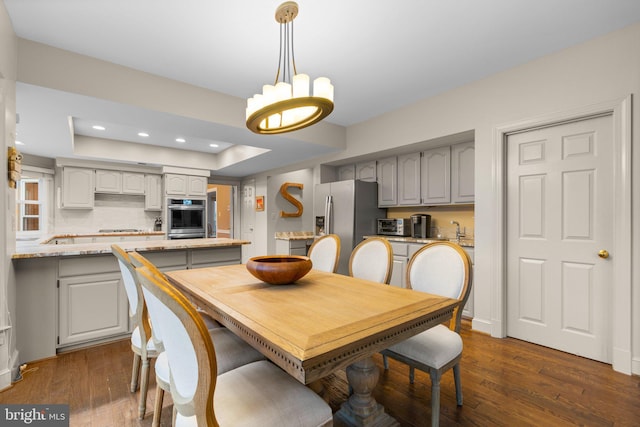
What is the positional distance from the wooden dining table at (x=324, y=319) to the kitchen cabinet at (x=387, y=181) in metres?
2.56

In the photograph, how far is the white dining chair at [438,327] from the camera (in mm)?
1470

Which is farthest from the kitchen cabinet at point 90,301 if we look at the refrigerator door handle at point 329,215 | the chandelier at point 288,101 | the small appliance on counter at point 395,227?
the small appliance on counter at point 395,227

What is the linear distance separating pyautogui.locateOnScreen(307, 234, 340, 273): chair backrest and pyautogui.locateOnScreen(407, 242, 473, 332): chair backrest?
631mm

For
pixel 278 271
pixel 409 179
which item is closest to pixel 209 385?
pixel 278 271

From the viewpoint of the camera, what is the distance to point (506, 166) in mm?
2838

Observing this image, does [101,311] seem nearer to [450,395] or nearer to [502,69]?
[450,395]

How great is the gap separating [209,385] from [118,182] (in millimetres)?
5986

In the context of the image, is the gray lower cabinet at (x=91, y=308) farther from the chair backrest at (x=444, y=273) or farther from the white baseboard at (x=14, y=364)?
the chair backrest at (x=444, y=273)

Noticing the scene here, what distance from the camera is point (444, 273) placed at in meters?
1.82

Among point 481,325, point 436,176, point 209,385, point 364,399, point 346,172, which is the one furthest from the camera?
point 346,172

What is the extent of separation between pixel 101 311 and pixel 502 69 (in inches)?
164

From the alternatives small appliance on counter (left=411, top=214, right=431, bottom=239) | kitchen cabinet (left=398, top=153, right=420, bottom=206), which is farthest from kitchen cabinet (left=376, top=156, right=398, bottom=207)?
small appliance on counter (left=411, top=214, right=431, bottom=239)

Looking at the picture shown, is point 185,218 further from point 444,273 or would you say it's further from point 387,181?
point 444,273

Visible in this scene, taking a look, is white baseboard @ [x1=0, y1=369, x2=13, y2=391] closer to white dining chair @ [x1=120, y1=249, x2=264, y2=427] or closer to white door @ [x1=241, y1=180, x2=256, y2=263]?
white dining chair @ [x1=120, y1=249, x2=264, y2=427]
